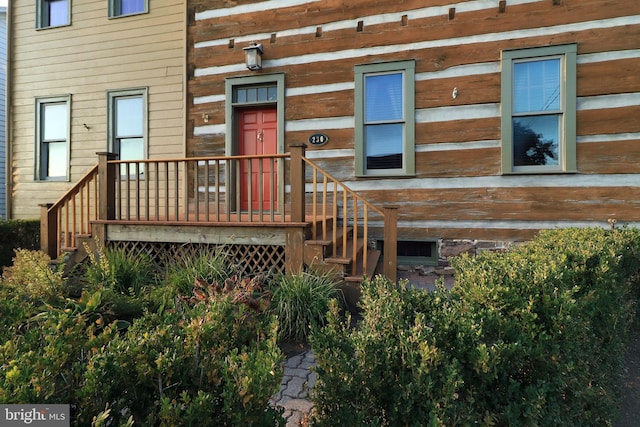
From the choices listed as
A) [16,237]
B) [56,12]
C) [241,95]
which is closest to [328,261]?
[241,95]

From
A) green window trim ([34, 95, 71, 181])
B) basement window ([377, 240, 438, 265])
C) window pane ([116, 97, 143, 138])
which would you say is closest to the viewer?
basement window ([377, 240, 438, 265])

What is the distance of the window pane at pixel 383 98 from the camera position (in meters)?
5.69

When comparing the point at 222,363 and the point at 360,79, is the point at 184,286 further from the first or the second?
the point at 360,79

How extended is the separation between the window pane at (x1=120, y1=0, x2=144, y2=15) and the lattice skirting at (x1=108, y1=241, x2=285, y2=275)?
16.6 ft

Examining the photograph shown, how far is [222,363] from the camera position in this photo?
1224 millimetres

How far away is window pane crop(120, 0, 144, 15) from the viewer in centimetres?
715

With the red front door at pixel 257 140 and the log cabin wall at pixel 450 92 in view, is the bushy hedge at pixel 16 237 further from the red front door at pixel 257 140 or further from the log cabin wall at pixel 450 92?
the red front door at pixel 257 140

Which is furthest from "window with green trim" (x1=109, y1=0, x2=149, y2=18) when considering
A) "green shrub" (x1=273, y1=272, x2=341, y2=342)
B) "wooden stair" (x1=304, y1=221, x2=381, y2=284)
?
"green shrub" (x1=273, y1=272, x2=341, y2=342)

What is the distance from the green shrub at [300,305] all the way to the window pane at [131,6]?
667cm

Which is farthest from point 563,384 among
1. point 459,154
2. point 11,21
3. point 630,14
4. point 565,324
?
point 11,21

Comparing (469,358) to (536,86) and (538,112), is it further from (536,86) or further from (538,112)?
(536,86)

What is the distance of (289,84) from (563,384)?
5626 millimetres

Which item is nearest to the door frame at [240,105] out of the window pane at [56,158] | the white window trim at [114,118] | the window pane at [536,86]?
the white window trim at [114,118]

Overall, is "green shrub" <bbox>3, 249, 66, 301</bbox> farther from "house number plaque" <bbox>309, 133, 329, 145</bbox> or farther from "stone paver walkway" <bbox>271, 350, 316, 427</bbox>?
"house number plaque" <bbox>309, 133, 329, 145</bbox>
